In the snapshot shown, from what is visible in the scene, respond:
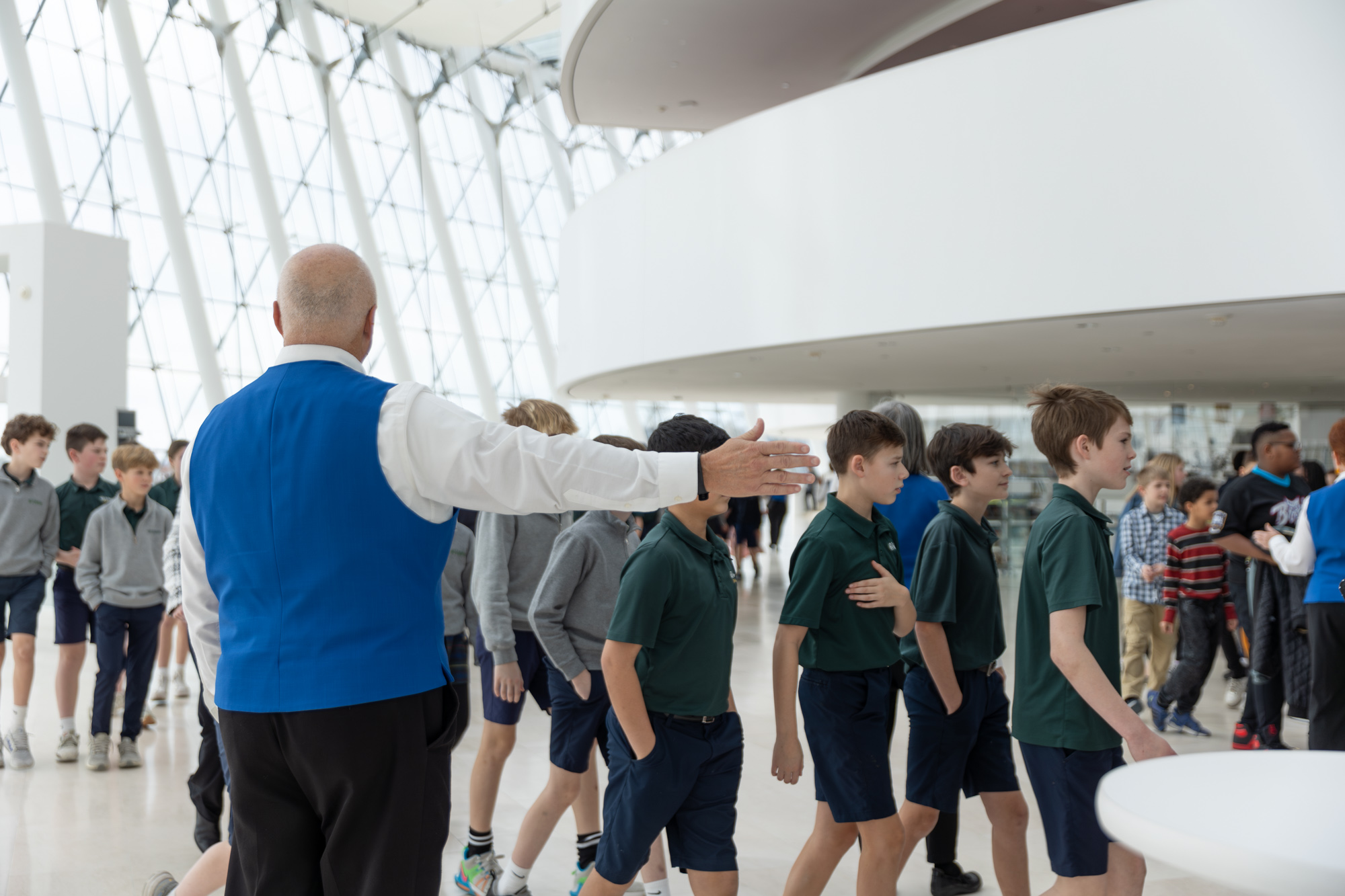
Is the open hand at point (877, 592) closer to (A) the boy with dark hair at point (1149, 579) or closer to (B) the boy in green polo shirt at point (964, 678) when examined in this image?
(B) the boy in green polo shirt at point (964, 678)

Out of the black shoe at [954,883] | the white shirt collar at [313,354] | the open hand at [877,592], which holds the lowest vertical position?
the black shoe at [954,883]

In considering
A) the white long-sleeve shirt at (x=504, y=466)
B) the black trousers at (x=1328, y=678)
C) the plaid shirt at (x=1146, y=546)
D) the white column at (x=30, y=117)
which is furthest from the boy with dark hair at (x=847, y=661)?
the white column at (x=30, y=117)

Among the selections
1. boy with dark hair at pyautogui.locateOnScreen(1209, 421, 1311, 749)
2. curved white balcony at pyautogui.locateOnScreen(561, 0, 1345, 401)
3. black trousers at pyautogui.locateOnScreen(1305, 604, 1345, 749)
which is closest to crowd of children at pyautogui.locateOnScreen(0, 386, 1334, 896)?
black trousers at pyautogui.locateOnScreen(1305, 604, 1345, 749)

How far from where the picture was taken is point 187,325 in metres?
19.8

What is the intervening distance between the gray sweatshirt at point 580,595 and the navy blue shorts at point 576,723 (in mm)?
148

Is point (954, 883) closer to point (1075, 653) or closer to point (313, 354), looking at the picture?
point (1075, 653)

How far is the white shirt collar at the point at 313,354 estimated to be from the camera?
2.21m

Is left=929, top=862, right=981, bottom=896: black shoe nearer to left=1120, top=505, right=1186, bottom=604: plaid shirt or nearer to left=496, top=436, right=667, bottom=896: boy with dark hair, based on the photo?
left=496, top=436, right=667, bottom=896: boy with dark hair

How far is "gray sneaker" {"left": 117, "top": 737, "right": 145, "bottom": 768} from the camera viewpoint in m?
5.89

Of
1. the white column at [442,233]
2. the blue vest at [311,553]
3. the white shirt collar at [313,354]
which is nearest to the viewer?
the blue vest at [311,553]

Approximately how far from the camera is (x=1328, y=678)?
4.66 meters

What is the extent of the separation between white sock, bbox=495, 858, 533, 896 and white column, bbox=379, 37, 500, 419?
22.6 metres

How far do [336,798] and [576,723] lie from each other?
1794 mm

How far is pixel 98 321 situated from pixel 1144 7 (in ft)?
40.4
